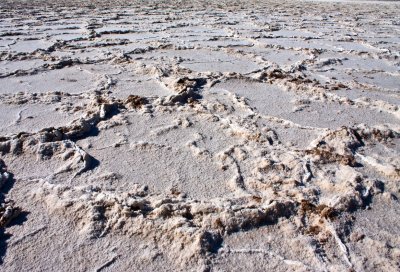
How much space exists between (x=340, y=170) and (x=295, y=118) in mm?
698

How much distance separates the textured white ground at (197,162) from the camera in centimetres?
141

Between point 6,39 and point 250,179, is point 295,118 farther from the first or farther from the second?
point 6,39

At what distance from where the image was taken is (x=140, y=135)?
2234 millimetres

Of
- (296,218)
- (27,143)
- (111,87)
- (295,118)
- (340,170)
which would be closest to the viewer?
(296,218)

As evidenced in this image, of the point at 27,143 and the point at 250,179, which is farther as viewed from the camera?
the point at 27,143

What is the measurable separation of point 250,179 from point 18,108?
164cm

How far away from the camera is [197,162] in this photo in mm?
1978

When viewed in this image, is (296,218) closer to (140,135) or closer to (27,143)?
(140,135)

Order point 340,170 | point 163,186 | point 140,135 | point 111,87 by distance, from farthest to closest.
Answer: point 111,87, point 140,135, point 340,170, point 163,186

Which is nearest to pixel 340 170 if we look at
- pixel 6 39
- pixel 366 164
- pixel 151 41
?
pixel 366 164

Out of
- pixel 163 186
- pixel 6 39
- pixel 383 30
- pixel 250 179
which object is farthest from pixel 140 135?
pixel 383 30

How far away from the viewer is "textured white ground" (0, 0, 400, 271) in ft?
4.61

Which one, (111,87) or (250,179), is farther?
(111,87)

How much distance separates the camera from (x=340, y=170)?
1.90 metres
